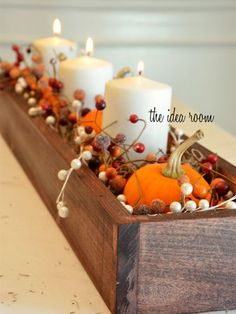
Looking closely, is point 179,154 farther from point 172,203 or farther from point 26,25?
point 26,25

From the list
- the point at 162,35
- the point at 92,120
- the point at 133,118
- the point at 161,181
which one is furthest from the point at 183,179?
the point at 162,35

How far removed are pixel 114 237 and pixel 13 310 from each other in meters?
A: 0.11

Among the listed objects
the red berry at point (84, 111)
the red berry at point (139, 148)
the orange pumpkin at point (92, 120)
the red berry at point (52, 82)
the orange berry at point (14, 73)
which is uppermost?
the red berry at point (139, 148)

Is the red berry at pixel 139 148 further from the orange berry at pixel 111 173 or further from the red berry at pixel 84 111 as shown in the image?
the red berry at pixel 84 111

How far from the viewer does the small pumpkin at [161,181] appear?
30.1 inches

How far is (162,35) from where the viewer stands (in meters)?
2.23

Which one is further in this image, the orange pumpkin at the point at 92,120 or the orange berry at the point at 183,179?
the orange pumpkin at the point at 92,120

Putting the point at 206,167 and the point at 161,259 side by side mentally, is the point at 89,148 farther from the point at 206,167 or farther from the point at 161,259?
the point at 161,259

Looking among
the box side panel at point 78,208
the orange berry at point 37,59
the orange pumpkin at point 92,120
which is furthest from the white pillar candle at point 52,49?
the orange pumpkin at point 92,120

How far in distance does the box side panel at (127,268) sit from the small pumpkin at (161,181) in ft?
0.38

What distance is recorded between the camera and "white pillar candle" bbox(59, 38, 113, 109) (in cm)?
109

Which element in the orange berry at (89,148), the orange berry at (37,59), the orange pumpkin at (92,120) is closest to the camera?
the orange berry at (89,148)

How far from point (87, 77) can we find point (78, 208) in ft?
1.14

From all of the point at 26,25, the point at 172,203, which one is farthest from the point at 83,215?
the point at 26,25
